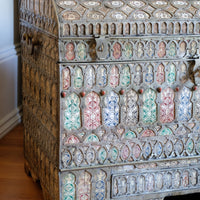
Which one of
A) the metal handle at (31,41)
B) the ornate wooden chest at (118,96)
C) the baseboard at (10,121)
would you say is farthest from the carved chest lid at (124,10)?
the baseboard at (10,121)

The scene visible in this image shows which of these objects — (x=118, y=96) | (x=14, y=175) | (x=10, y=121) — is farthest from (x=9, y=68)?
(x=118, y=96)

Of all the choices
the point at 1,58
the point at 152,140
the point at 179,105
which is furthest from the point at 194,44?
the point at 1,58

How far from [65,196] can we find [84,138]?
0.24 meters

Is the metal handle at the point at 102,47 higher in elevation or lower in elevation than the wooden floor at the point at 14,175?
higher

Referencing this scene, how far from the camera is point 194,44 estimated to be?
1823mm

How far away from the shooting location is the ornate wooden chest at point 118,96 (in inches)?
66.3

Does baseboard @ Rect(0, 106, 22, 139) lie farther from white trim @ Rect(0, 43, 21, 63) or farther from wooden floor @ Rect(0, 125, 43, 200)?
white trim @ Rect(0, 43, 21, 63)

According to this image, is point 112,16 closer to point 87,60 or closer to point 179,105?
point 87,60

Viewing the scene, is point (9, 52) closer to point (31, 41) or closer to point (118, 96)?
point (31, 41)

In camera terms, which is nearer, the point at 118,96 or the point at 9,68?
the point at 118,96

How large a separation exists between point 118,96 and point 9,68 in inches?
61.4

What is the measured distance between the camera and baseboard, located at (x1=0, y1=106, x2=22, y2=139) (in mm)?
3024

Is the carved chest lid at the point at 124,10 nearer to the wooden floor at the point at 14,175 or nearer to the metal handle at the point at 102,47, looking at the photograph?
the metal handle at the point at 102,47

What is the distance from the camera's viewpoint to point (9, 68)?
3.15 m
